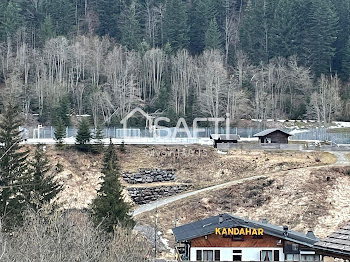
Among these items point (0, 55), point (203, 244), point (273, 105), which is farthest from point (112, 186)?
point (0, 55)

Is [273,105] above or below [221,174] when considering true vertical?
above

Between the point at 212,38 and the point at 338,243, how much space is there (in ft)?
Result: 244

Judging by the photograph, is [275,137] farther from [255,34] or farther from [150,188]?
[255,34]

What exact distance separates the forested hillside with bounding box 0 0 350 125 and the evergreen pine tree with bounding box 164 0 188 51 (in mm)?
152

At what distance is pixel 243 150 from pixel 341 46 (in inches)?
1484

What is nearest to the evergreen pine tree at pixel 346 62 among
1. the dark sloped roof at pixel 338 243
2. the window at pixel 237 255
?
the window at pixel 237 255

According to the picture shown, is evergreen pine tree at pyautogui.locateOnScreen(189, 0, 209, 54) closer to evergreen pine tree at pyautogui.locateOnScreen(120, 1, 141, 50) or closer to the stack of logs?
evergreen pine tree at pyautogui.locateOnScreen(120, 1, 141, 50)

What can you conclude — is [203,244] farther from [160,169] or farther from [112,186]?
[160,169]

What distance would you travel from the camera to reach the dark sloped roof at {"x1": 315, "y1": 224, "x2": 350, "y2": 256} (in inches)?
432

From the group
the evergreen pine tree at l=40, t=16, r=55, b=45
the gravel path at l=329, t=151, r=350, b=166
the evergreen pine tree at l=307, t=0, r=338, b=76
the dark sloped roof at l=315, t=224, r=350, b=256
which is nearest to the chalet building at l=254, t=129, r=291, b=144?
the gravel path at l=329, t=151, r=350, b=166

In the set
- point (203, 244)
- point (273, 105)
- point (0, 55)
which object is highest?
point (0, 55)

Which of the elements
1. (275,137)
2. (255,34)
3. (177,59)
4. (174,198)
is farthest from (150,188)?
(255,34)

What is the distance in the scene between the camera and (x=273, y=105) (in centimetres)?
7288

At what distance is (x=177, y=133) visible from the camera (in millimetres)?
62250
